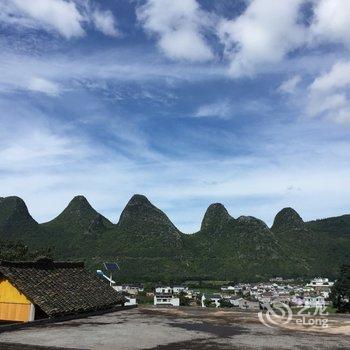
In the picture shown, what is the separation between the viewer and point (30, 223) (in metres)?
132

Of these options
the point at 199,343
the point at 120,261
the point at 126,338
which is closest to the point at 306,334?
the point at 199,343

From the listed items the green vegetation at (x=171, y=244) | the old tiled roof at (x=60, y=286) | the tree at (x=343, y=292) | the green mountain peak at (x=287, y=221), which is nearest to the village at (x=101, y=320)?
the old tiled roof at (x=60, y=286)

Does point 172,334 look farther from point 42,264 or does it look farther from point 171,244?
point 171,244

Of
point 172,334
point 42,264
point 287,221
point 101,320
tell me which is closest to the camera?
point 172,334

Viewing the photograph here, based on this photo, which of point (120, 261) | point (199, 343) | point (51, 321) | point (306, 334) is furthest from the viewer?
point (120, 261)

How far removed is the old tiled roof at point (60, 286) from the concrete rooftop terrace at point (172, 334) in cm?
79

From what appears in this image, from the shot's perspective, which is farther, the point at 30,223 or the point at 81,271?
the point at 30,223

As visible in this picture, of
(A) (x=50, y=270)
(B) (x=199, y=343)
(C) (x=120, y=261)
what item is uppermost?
(C) (x=120, y=261)

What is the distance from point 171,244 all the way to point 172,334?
12595 centimetres

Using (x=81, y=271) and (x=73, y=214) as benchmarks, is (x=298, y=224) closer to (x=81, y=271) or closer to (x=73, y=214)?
(x=73, y=214)

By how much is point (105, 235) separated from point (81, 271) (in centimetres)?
12165

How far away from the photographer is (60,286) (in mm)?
17031

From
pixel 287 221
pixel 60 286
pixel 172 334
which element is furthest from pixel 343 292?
pixel 287 221

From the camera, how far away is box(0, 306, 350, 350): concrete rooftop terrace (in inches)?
427
